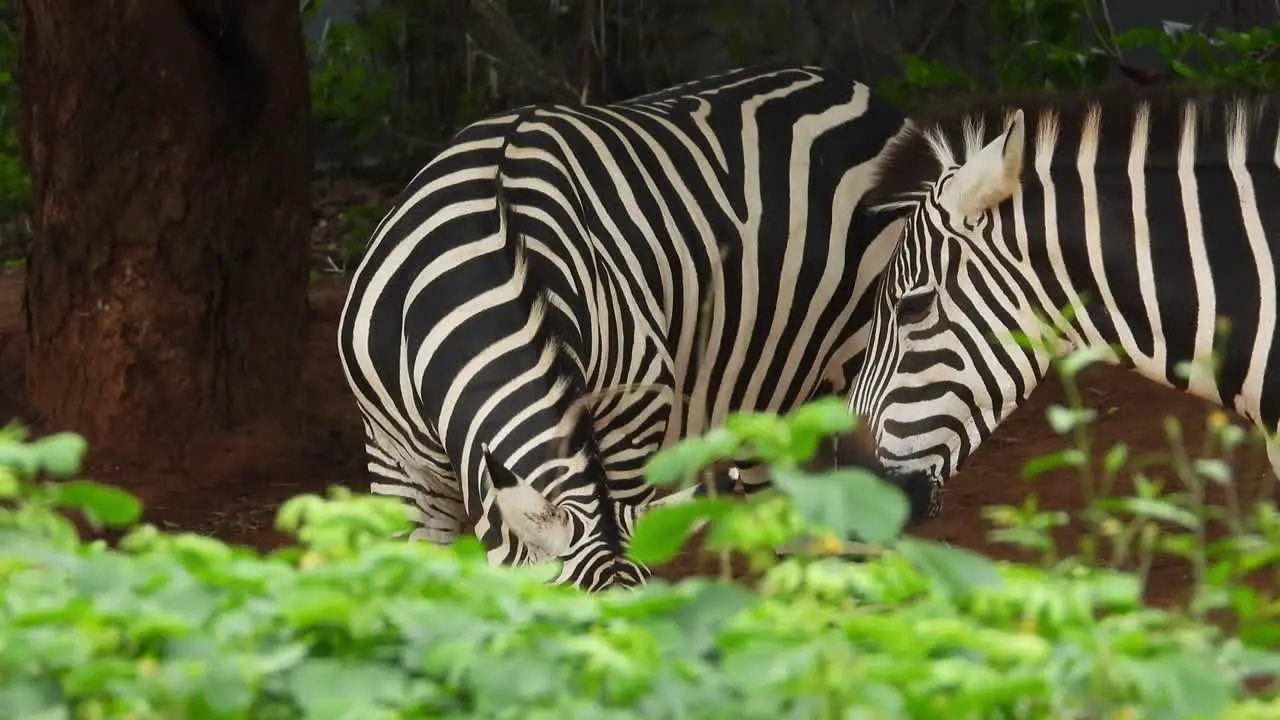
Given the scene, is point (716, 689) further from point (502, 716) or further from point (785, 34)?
point (785, 34)

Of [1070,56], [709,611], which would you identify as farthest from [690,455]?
→ [1070,56]

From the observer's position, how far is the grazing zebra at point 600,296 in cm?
450

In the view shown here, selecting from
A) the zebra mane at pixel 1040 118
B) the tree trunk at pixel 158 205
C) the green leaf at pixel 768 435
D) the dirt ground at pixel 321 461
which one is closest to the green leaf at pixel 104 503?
the green leaf at pixel 768 435

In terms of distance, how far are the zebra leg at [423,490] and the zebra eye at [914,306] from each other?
1.27 m

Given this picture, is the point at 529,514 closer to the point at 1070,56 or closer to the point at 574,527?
the point at 574,527

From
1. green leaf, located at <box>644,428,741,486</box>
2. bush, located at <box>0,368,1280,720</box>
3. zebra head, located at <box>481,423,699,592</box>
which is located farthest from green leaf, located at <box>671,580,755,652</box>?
zebra head, located at <box>481,423,699,592</box>

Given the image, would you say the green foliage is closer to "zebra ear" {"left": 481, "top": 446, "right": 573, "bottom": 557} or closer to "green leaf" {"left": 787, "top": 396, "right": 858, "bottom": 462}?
"zebra ear" {"left": 481, "top": 446, "right": 573, "bottom": 557}

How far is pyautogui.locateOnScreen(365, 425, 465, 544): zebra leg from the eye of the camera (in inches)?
205

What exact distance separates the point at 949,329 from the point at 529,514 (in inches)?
54.1

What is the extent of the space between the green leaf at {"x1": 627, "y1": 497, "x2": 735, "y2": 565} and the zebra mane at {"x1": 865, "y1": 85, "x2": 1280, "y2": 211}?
2.74 meters

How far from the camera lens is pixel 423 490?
5230mm

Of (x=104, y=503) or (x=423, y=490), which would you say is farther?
(x=423, y=490)

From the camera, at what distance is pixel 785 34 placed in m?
9.95

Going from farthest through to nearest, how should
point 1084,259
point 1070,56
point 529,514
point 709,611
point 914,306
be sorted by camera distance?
point 1070,56 → point 914,306 → point 1084,259 → point 529,514 → point 709,611
